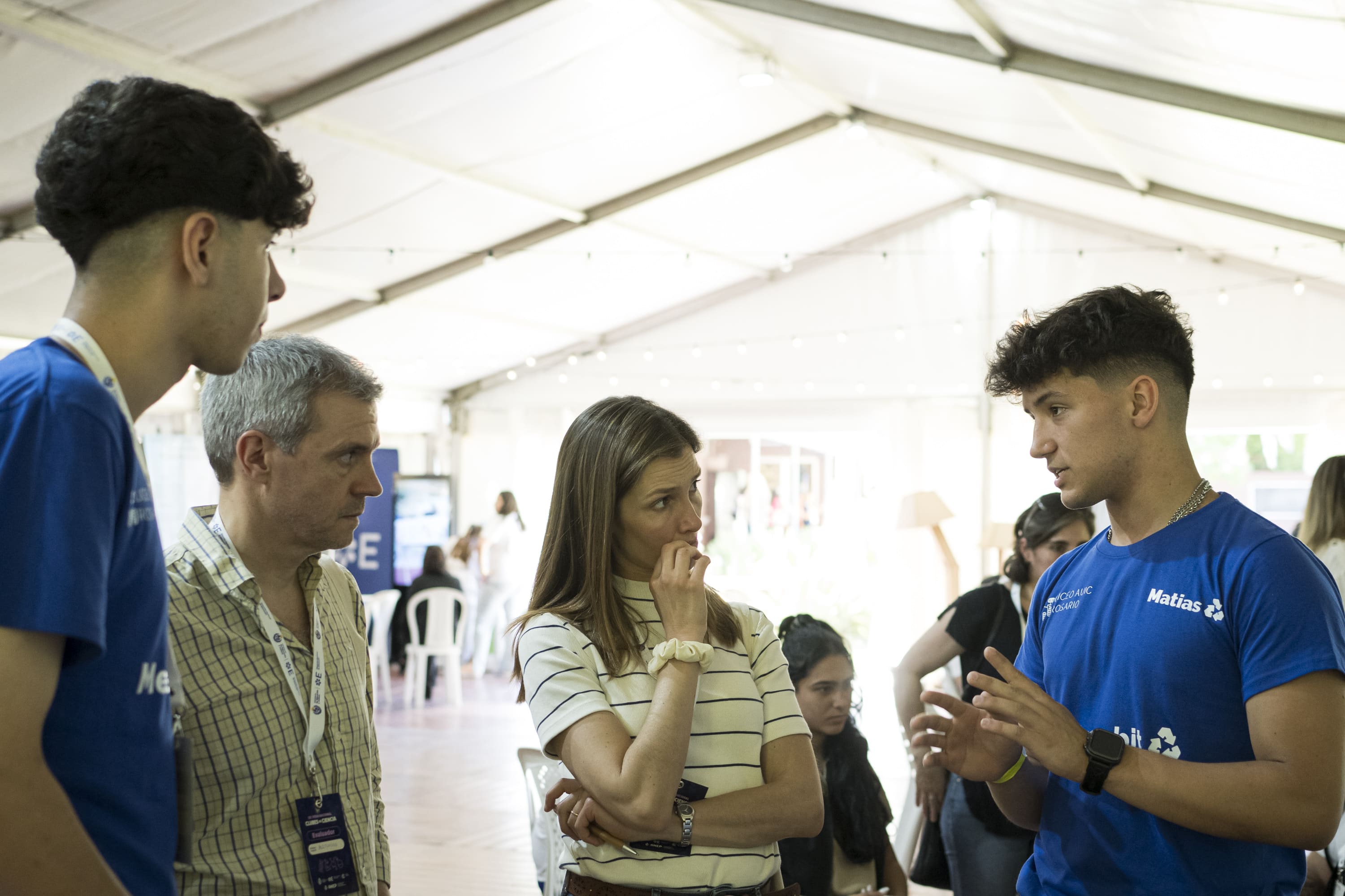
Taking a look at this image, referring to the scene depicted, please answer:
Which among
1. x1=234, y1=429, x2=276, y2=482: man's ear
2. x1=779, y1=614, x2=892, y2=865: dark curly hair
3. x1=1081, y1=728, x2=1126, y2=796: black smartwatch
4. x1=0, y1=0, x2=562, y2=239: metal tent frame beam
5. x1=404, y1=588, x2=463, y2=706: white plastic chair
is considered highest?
x1=0, y1=0, x2=562, y2=239: metal tent frame beam

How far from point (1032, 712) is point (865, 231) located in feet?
36.9

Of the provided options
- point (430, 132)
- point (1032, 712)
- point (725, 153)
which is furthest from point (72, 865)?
point (725, 153)

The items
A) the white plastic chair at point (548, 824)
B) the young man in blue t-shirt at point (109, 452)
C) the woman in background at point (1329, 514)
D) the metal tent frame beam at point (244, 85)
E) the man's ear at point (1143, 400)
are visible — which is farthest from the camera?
the metal tent frame beam at point (244, 85)

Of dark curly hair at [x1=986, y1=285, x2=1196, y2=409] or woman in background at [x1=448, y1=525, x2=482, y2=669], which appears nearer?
dark curly hair at [x1=986, y1=285, x2=1196, y2=409]

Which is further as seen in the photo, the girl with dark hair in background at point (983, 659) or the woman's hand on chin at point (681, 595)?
the girl with dark hair in background at point (983, 659)

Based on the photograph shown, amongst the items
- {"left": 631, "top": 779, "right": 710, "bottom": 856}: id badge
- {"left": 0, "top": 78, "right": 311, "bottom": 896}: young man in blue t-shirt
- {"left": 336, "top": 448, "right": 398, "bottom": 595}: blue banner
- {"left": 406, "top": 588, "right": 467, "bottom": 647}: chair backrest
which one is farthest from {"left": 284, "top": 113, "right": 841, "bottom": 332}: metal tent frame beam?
{"left": 0, "top": 78, "right": 311, "bottom": 896}: young man in blue t-shirt

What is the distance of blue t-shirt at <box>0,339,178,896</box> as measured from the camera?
0.85 meters

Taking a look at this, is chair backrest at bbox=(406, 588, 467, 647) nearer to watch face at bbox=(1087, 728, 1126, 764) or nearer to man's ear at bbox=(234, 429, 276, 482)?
man's ear at bbox=(234, 429, 276, 482)

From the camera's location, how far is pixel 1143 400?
1583 millimetres

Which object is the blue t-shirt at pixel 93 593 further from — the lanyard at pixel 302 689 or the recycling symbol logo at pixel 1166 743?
the recycling symbol logo at pixel 1166 743

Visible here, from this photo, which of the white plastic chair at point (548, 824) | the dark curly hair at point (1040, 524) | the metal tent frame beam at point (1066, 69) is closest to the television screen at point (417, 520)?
the metal tent frame beam at point (1066, 69)

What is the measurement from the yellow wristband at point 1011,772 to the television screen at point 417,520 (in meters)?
10.7

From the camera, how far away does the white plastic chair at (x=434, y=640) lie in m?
9.70

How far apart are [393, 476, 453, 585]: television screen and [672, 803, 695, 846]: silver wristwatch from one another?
1070cm
